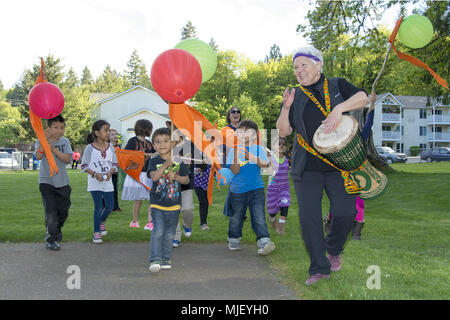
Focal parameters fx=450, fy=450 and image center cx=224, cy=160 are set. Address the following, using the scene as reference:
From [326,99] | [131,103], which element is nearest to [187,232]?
[326,99]

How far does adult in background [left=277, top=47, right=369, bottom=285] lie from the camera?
4465 millimetres

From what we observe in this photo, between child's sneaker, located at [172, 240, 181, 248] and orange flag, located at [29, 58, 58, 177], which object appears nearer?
orange flag, located at [29, 58, 58, 177]

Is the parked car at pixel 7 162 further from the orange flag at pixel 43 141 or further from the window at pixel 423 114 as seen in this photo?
the window at pixel 423 114

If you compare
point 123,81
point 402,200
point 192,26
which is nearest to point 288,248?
point 402,200

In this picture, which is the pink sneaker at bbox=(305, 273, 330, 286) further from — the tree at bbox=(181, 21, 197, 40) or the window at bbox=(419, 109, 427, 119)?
the tree at bbox=(181, 21, 197, 40)

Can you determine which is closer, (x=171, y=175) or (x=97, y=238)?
(x=171, y=175)

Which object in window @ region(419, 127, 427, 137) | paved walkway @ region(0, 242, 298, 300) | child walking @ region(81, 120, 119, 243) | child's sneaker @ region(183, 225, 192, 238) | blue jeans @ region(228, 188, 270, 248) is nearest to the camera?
paved walkway @ region(0, 242, 298, 300)

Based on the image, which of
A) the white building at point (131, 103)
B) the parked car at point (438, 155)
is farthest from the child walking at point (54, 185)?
the white building at point (131, 103)

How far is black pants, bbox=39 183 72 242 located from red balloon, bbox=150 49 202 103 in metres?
2.36

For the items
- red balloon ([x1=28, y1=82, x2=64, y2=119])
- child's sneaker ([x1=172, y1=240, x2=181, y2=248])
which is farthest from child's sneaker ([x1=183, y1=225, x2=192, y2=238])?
red balloon ([x1=28, y1=82, x2=64, y2=119])

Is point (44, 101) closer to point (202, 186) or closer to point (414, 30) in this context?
point (202, 186)

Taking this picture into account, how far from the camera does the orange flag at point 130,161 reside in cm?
694

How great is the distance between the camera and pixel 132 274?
4.93 meters

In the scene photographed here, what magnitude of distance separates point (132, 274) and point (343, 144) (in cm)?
264
